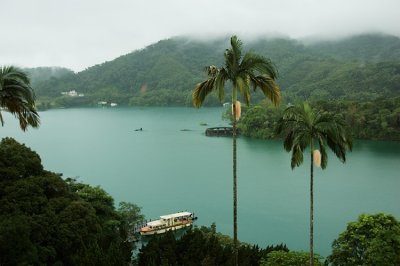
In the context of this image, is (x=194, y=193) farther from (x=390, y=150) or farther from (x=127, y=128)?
(x=127, y=128)

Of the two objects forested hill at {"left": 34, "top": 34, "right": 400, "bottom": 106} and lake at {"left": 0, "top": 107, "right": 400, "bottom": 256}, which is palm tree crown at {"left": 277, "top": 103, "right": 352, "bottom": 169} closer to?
lake at {"left": 0, "top": 107, "right": 400, "bottom": 256}

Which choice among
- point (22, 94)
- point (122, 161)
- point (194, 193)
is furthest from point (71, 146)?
point (22, 94)

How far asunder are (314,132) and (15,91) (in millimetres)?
7726

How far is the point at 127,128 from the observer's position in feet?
307

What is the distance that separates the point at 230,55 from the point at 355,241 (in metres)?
9.04

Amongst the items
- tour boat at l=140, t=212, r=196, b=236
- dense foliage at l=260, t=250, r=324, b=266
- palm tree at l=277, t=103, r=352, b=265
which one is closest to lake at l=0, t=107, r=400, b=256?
tour boat at l=140, t=212, r=196, b=236

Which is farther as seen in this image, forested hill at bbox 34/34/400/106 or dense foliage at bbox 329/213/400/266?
forested hill at bbox 34/34/400/106

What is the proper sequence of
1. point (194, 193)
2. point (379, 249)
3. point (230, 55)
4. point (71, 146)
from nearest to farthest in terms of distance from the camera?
point (230, 55), point (379, 249), point (194, 193), point (71, 146)

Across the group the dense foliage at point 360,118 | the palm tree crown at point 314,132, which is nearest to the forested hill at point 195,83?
the dense foliage at point 360,118

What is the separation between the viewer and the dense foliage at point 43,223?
11.9 meters

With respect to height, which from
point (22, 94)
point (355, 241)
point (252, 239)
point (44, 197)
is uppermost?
point (22, 94)

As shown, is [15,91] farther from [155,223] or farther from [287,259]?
[155,223]

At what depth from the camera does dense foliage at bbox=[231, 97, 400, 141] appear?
6412 centimetres

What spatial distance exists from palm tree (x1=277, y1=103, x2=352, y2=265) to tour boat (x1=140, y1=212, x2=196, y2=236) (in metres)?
19.6
